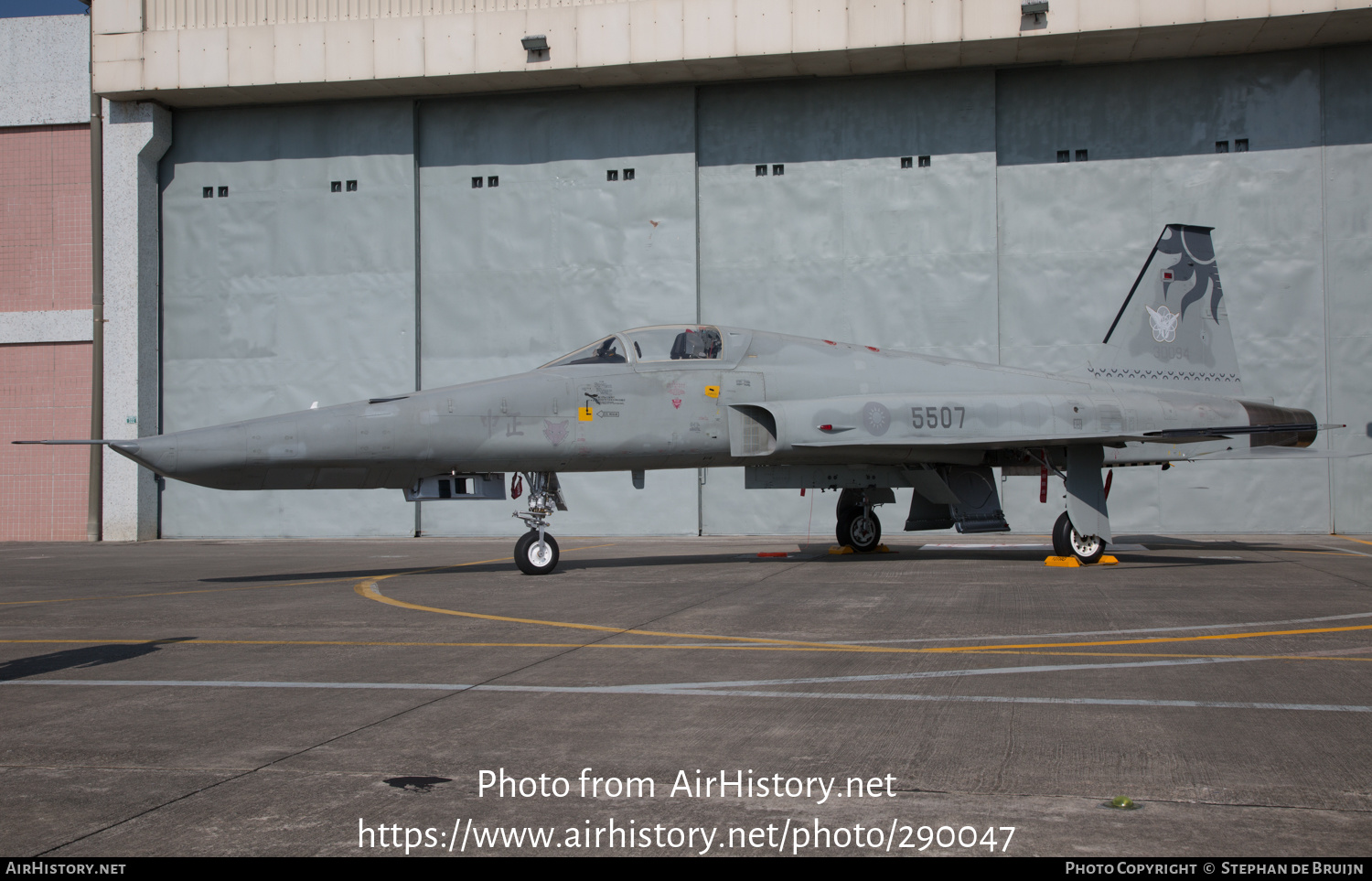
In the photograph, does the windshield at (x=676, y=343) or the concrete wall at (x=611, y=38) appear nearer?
the windshield at (x=676, y=343)

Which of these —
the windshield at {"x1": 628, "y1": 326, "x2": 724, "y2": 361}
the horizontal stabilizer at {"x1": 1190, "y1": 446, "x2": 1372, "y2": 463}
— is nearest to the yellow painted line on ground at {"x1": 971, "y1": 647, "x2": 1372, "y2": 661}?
the windshield at {"x1": 628, "y1": 326, "x2": 724, "y2": 361}

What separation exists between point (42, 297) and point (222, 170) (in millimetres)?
5313

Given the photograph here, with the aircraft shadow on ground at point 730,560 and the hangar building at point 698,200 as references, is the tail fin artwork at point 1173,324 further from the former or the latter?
the hangar building at point 698,200

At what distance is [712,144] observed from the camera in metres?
22.3

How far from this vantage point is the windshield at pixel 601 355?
41.0 feet

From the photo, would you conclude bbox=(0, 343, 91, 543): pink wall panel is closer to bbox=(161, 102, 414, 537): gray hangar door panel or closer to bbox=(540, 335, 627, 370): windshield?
bbox=(161, 102, 414, 537): gray hangar door panel

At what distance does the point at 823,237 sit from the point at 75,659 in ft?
57.7

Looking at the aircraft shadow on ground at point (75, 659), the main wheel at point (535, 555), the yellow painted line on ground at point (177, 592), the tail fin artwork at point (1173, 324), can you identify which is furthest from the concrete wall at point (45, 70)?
the tail fin artwork at point (1173, 324)

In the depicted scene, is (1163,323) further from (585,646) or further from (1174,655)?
Answer: (585,646)

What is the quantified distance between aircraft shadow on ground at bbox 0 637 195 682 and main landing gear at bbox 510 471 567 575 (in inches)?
196

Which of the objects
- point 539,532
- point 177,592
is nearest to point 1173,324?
point 539,532

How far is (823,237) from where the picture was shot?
855 inches

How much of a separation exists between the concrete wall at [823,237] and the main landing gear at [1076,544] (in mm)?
8007

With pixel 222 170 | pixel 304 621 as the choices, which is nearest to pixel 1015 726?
pixel 304 621
